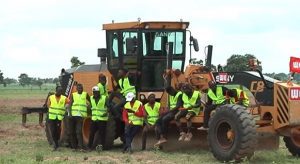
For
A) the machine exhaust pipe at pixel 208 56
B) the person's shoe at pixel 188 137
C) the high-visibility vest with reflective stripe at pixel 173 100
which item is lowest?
the person's shoe at pixel 188 137

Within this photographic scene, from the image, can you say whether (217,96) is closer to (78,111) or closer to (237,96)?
(237,96)

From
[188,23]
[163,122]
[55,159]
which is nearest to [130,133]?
[163,122]

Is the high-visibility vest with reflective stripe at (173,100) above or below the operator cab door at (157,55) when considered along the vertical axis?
below

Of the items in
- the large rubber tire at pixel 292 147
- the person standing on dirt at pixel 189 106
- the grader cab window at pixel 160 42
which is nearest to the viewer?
the large rubber tire at pixel 292 147

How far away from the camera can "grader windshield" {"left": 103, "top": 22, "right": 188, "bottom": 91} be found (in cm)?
1516

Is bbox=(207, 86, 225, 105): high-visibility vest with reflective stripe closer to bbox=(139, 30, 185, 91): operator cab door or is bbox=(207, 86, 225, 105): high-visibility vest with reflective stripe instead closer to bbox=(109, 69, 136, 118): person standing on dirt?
bbox=(139, 30, 185, 91): operator cab door

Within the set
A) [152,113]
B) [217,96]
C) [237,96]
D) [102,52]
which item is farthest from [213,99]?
[102,52]

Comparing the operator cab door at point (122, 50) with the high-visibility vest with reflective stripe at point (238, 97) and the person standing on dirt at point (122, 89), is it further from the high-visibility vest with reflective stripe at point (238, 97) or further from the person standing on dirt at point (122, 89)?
the high-visibility vest with reflective stripe at point (238, 97)

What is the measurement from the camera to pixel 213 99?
546 inches

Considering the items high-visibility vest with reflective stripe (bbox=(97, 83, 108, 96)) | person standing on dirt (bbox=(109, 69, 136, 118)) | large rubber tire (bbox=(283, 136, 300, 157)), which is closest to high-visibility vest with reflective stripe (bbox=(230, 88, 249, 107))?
large rubber tire (bbox=(283, 136, 300, 157))

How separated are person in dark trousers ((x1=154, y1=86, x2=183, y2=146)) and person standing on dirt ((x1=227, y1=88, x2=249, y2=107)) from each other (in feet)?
3.76

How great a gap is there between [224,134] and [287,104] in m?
1.44

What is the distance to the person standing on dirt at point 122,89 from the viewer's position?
49.2ft

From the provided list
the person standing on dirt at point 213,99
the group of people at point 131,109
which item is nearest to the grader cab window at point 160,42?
the group of people at point 131,109
